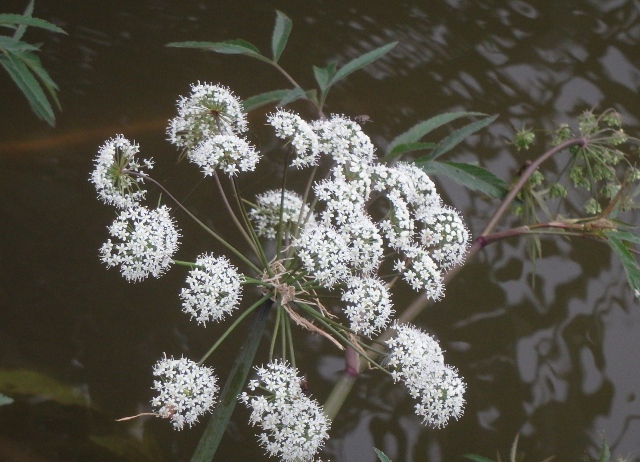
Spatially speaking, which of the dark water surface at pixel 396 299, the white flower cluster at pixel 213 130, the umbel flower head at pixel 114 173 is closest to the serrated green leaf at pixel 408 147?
the white flower cluster at pixel 213 130

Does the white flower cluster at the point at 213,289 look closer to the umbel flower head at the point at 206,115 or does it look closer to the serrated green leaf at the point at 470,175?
the umbel flower head at the point at 206,115

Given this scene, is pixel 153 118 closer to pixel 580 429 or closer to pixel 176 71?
pixel 176 71

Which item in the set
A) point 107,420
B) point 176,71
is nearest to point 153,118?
point 176,71

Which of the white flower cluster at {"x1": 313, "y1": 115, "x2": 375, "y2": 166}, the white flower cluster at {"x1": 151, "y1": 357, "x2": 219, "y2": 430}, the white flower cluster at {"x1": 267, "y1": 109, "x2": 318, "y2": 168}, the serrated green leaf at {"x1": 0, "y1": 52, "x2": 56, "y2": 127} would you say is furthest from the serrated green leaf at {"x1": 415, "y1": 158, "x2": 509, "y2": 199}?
the serrated green leaf at {"x1": 0, "y1": 52, "x2": 56, "y2": 127}

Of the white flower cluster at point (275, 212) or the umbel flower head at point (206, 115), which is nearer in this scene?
the umbel flower head at point (206, 115)

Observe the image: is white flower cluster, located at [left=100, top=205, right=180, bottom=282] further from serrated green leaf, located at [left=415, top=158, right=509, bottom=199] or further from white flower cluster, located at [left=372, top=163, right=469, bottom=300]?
serrated green leaf, located at [left=415, top=158, right=509, bottom=199]
